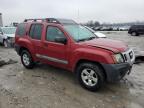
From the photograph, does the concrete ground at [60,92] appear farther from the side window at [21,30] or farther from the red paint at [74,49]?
the side window at [21,30]

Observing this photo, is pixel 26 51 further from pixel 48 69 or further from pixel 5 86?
pixel 5 86

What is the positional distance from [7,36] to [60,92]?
9565mm

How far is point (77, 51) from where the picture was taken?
490 cm

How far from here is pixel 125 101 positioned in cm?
434

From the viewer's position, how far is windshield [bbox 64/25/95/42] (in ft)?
17.4

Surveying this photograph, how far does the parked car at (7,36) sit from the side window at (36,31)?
6742mm

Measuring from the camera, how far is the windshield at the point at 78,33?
5.30 metres

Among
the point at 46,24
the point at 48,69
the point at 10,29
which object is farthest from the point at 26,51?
the point at 10,29

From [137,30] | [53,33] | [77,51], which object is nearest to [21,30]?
[53,33]

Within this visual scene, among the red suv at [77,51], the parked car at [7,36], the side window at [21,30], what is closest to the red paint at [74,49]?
the red suv at [77,51]

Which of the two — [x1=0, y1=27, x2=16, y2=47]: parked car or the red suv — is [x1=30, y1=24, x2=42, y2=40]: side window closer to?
the red suv

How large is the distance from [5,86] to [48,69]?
195 centimetres

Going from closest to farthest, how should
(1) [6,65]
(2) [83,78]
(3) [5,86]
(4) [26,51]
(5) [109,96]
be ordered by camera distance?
(5) [109,96]
(2) [83,78]
(3) [5,86]
(4) [26,51]
(1) [6,65]

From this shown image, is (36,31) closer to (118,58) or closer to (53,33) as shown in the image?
(53,33)
